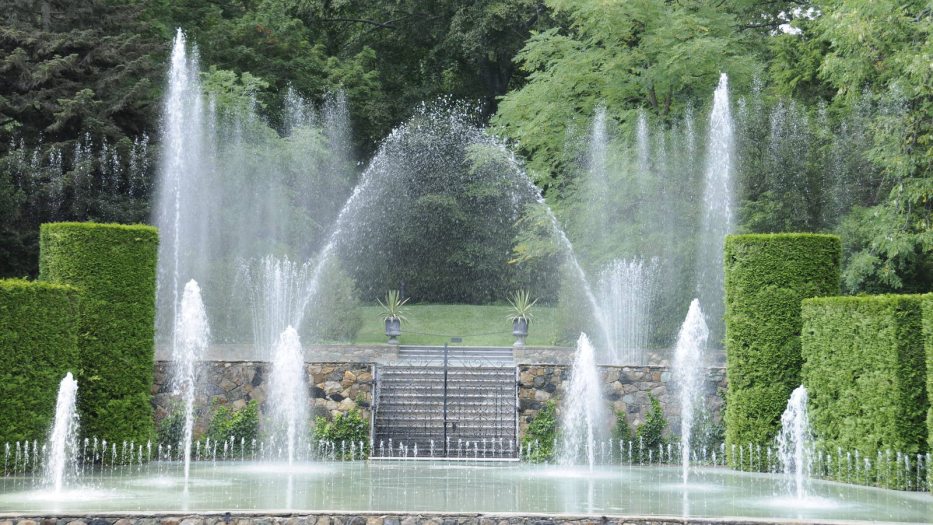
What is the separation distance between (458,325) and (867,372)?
2248 cm

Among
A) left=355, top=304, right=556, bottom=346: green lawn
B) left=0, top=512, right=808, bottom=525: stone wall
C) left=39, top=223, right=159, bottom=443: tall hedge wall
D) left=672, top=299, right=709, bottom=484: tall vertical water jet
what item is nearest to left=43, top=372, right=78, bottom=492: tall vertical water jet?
left=39, top=223, right=159, bottom=443: tall hedge wall

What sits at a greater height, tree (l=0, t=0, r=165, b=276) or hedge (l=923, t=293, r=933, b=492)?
tree (l=0, t=0, r=165, b=276)

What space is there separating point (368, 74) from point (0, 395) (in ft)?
83.5

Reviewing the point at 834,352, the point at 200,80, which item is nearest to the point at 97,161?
the point at 200,80

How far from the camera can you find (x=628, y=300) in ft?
85.5

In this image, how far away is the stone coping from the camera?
905 centimetres

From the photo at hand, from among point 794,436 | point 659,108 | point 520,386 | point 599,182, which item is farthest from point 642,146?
point 794,436

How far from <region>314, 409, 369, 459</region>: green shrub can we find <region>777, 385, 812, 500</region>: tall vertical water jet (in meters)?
6.19

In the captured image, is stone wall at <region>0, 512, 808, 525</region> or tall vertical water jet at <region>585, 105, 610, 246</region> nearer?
stone wall at <region>0, 512, 808, 525</region>

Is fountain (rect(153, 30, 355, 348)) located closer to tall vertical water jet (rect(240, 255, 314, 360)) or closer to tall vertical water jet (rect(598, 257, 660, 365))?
tall vertical water jet (rect(240, 255, 314, 360))

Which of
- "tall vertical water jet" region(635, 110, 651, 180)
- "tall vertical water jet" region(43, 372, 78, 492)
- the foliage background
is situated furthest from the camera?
"tall vertical water jet" region(635, 110, 651, 180)

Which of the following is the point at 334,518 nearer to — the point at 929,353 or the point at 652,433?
the point at 929,353

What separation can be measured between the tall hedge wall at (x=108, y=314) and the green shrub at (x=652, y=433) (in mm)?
7406

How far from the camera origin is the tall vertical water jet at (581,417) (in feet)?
53.2
